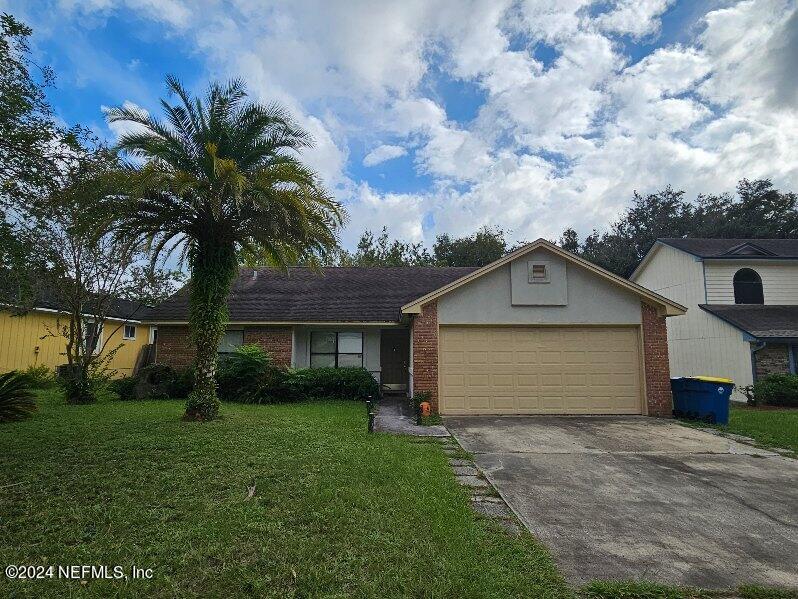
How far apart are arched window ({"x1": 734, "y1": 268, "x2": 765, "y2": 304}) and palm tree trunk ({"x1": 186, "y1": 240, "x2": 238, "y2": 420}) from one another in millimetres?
19494

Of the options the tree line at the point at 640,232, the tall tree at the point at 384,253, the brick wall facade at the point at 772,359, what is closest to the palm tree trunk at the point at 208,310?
the brick wall facade at the point at 772,359

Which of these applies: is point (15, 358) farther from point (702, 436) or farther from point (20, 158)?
point (702, 436)

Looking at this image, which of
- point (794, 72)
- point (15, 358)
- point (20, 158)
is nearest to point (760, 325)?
point (794, 72)

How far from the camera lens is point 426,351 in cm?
1157

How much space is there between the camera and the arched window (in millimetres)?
17344

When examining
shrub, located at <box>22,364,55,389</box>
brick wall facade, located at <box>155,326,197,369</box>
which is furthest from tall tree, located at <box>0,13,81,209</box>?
shrub, located at <box>22,364,55,389</box>

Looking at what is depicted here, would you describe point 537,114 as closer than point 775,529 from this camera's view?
No

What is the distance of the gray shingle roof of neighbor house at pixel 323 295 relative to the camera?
612 inches

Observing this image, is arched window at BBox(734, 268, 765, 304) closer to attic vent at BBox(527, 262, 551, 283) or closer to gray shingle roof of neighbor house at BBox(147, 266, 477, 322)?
attic vent at BBox(527, 262, 551, 283)

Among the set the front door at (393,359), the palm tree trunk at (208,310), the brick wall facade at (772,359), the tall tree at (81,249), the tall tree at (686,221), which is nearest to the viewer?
the tall tree at (81,249)

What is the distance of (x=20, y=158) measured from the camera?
5.61 meters

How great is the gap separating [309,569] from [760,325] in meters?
18.3

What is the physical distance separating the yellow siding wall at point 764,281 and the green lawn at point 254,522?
1629 centimetres

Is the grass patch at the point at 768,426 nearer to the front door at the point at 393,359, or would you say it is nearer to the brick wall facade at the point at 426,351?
the brick wall facade at the point at 426,351
